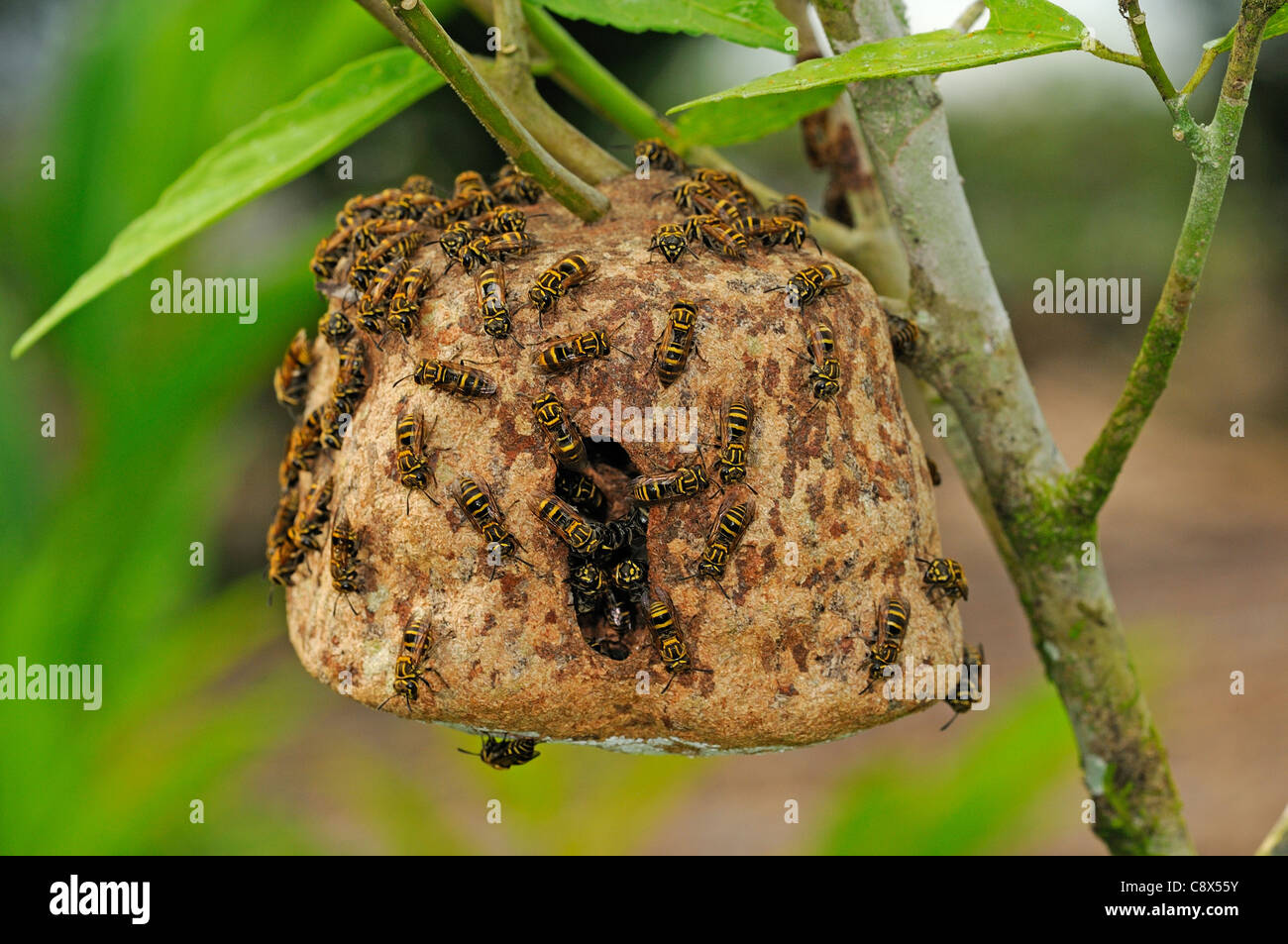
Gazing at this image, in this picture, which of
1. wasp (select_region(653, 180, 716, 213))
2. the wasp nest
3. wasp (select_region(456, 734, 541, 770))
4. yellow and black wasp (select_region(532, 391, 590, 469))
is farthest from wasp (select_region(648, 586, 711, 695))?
wasp (select_region(653, 180, 716, 213))

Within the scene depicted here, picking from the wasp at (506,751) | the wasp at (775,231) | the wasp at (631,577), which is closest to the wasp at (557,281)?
the wasp at (775,231)

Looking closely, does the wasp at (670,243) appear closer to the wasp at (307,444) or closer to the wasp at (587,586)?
the wasp at (587,586)

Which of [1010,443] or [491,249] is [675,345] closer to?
[491,249]

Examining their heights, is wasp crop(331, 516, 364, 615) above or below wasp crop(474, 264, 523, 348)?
below

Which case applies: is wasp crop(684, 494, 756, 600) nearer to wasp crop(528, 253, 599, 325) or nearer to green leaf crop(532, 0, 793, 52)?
wasp crop(528, 253, 599, 325)

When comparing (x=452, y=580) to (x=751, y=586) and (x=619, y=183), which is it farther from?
(x=619, y=183)

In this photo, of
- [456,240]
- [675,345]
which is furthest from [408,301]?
[675,345]
